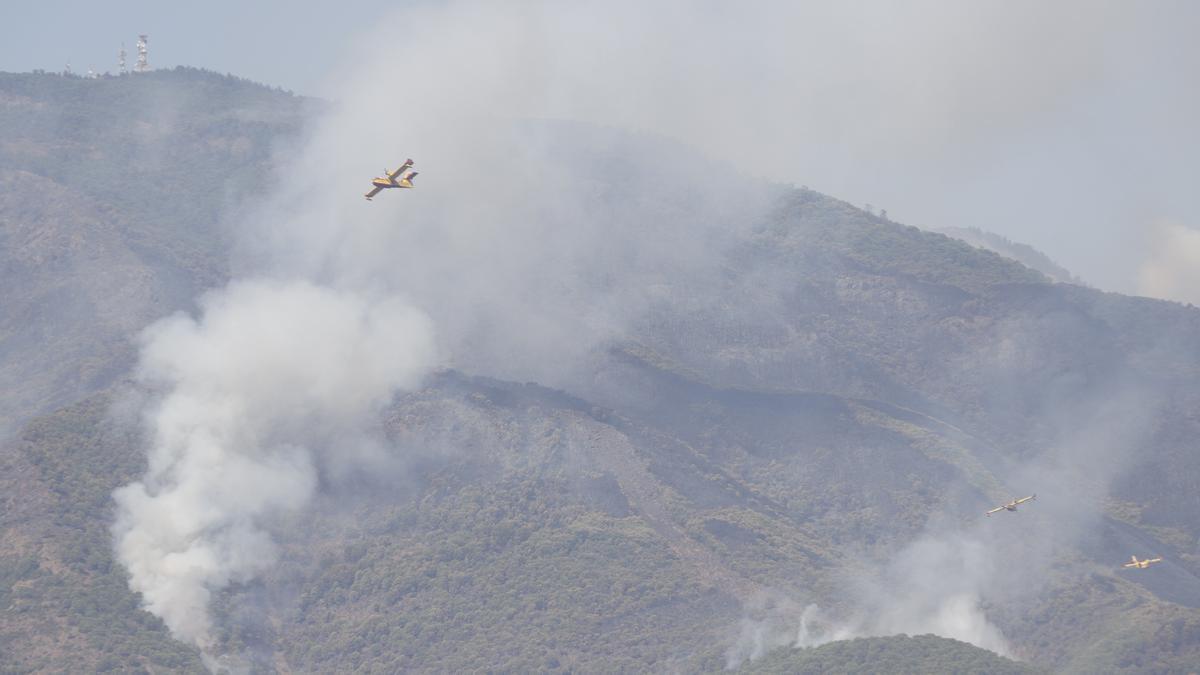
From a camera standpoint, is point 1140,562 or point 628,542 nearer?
point 1140,562

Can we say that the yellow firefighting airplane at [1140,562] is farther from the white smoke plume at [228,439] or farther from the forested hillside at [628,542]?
the white smoke plume at [228,439]

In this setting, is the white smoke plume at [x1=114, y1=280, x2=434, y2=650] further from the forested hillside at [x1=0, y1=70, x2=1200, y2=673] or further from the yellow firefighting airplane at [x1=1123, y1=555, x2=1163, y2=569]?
the yellow firefighting airplane at [x1=1123, y1=555, x2=1163, y2=569]

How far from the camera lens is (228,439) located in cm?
17700

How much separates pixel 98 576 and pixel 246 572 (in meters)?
14.4

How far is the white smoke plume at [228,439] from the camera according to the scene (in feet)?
534

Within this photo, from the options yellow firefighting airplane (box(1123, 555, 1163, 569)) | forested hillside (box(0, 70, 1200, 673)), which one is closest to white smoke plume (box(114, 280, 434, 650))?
forested hillside (box(0, 70, 1200, 673))

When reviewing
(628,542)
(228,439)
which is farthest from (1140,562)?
(228,439)

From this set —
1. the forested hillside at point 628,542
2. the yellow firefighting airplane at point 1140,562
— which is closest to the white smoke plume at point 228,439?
the forested hillside at point 628,542

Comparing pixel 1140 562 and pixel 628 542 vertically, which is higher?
pixel 1140 562

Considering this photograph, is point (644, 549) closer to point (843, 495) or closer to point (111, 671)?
point (843, 495)

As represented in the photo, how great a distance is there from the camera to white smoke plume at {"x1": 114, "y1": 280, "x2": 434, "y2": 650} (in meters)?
163

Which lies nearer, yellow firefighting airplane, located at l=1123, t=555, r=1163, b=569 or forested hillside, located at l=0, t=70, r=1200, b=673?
forested hillside, located at l=0, t=70, r=1200, b=673

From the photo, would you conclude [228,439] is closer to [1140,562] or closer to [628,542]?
[628,542]

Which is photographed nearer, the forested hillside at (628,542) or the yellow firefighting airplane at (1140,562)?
the forested hillside at (628,542)
